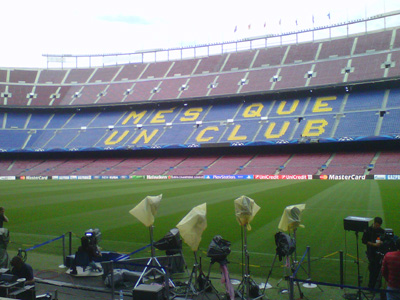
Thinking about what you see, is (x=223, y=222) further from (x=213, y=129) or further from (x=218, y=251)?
(x=213, y=129)

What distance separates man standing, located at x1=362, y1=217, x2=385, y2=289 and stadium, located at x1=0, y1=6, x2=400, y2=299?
10808mm

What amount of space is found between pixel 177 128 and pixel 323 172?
24.7 metres

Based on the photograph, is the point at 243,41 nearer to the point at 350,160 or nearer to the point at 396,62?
the point at 396,62

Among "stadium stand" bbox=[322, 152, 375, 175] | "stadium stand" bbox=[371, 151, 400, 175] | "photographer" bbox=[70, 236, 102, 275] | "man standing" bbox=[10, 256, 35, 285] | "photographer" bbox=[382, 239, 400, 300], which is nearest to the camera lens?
"photographer" bbox=[382, 239, 400, 300]

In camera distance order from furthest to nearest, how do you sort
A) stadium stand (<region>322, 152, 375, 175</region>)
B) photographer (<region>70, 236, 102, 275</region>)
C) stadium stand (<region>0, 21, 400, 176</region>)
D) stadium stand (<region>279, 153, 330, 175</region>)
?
stadium stand (<region>0, 21, 400, 176</region>) < stadium stand (<region>279, 153, 330, 175</region>) < stadium stand (<region>322, 152, 375, 175</region>) < photographer (<region>70, 236, 102, 275</region>)

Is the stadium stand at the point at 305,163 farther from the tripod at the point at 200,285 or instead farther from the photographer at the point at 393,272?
the photographer at the point at 393,272

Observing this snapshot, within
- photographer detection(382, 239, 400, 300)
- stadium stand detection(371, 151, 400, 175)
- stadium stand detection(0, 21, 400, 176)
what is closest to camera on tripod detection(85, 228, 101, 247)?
photographer detection(382, 239, 400, 300)

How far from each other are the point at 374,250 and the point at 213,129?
47.5 m

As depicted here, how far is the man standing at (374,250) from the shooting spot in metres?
7.33

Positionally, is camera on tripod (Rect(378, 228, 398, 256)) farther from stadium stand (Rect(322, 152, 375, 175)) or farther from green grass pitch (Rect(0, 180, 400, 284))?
stadium stand (Rect(322, 152, 375, 175))

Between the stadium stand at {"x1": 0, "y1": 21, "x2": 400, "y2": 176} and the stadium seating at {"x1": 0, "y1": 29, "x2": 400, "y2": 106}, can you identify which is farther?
the stadium seating at {"x1": 0, "y1": 29, "x2": 400, "y2": 106}

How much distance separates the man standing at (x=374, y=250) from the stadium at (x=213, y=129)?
10808 millimetres

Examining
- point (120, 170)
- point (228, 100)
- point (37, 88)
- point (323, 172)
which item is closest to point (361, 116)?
point (323, 172)

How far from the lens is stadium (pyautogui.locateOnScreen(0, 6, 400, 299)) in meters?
27.2
